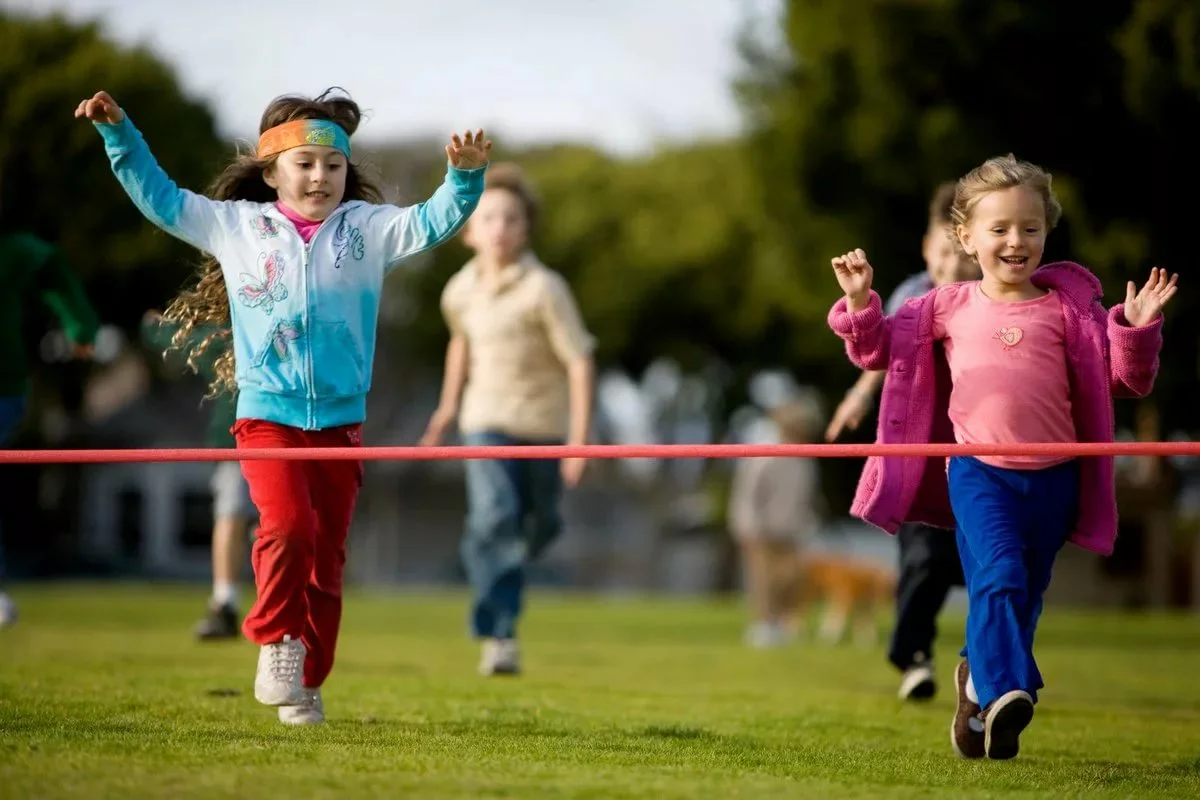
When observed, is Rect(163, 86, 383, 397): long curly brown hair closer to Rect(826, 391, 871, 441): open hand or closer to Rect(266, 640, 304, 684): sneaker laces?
Rect(266, 640, 304, 684): sneaker laces

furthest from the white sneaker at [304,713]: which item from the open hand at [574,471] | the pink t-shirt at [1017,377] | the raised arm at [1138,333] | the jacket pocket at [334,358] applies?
the open hand at [574,471]

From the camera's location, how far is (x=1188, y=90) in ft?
67.6

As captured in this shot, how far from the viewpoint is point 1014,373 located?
18.8 feet

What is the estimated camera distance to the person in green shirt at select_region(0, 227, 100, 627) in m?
9.58

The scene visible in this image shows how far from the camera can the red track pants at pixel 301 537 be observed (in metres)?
5.71

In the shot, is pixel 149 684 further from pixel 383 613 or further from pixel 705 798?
pixel 383 613

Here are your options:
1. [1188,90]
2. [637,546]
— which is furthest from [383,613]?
[637,546]

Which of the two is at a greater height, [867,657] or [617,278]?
[617,278]

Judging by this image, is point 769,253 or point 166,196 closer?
point 166,196

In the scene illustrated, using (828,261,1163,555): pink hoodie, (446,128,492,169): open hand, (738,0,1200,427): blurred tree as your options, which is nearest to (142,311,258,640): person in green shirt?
(446,128,492,169): open hand

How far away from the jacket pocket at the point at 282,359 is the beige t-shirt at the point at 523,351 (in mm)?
3272

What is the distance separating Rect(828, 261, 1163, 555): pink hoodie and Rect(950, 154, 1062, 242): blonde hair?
22cm

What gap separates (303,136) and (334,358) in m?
0.78

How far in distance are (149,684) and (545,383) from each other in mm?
2916
